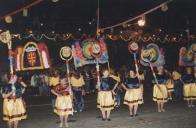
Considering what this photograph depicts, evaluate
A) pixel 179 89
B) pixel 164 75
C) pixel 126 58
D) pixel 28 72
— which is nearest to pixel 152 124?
pixel 164 75

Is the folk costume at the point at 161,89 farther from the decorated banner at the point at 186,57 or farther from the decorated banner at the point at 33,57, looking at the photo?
the decorated banner at the point at 33,57

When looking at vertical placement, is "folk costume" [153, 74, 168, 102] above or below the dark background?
below

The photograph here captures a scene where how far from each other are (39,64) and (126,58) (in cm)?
1889

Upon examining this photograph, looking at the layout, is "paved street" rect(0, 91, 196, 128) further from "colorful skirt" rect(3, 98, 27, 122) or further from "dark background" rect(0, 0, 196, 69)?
"dark background" rect(0, 0, 196, 69)

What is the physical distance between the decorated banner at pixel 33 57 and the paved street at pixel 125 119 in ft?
7.43

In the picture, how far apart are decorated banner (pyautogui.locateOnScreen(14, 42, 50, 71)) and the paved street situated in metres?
2.27

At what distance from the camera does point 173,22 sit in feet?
123

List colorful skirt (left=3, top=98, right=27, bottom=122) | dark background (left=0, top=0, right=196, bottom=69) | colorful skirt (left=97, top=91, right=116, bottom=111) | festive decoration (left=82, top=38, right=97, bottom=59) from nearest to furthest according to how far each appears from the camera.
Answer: colorful skirt (left=3, top=98, right=27, bottom=122) < colorful skirt (left=97, top=91, right=116, bottom=111) < festive decoration (left=82, top=38, right=97, bottom=59) < dark background (left=0, top=0, right=196, bottom=69)

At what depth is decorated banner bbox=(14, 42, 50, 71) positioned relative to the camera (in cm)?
1628

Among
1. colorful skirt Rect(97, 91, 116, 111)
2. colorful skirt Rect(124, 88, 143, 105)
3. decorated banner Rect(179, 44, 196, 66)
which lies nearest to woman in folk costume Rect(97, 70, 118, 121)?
colorful skirt Rect(97, 91, 116, 111)

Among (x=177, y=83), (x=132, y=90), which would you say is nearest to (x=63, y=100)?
(x=132, y=90)

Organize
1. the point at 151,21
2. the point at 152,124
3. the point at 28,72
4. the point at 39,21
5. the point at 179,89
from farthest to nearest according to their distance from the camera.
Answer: the point at 151,21
the point at 39,21
the point at 28,72
the point at 179,89
the point at 152,124

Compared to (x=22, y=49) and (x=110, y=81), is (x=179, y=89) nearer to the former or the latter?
(x=110, y=81)

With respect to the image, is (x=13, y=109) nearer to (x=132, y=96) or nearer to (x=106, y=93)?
(x=106, y=93)
